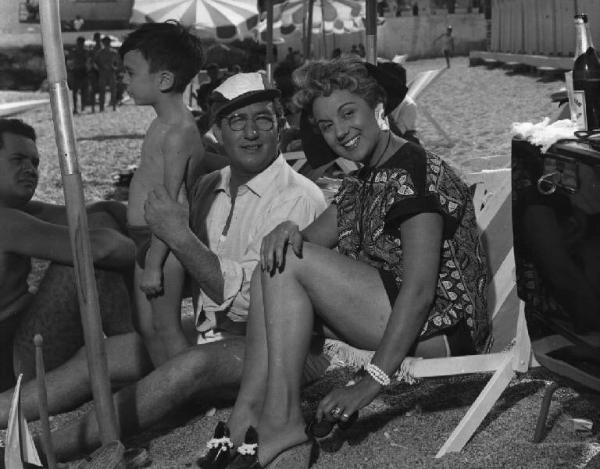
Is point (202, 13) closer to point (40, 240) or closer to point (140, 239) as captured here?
point (140, 239)

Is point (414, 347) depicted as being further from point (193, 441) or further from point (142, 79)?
point (142, 79)

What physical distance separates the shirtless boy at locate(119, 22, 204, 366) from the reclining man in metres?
0.12

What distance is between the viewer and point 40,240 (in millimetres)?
4105

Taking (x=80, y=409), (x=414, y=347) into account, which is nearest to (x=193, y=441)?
(x=80, y=409)

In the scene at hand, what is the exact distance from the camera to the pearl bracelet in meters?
3.16

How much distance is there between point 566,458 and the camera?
10.9ft

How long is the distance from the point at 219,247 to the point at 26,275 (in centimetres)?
82

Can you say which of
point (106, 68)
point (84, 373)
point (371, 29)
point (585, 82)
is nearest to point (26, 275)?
point (84, 373)

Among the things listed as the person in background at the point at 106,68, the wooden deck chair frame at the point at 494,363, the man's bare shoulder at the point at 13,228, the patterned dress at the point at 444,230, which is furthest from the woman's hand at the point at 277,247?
the person in background at the point at 106,68

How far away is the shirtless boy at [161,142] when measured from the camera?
13.1ft

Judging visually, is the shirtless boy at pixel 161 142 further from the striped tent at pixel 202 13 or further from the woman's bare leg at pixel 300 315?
the striped tent at pixel 202 13

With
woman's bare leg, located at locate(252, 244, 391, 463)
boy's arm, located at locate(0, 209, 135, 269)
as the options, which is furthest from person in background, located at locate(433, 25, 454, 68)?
woman's bare leg, located at locate(252, 244, 391, 463)

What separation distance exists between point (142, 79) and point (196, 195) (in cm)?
50

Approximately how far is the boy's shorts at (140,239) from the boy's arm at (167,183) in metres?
0.13
